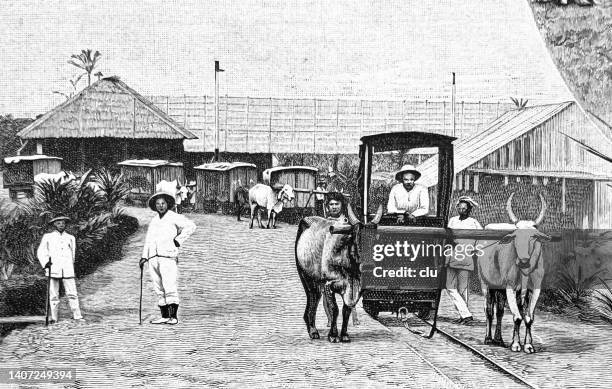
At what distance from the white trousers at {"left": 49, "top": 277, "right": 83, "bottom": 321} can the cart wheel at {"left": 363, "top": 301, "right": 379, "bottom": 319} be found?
206 centimetres

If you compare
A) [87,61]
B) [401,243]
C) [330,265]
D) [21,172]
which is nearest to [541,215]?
[401,243]

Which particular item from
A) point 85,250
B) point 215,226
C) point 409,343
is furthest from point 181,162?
point 409,343

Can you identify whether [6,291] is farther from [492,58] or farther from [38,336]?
[492,58]

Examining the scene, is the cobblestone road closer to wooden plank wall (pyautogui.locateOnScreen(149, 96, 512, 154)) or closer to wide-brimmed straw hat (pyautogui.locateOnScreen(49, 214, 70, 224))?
wide-brimmed straw hat (pyautogui.locateOnScreen(49, 214, 70, 224))

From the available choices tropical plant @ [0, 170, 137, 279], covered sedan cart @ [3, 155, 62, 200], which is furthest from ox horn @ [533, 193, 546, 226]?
covered sedan cart @ [3, 155, 62, 200]

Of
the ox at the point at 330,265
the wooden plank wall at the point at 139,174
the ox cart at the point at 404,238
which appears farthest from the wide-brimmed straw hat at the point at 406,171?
the wooden plank wall at the point at 139,174

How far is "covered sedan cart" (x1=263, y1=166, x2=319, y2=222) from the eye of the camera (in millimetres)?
6707

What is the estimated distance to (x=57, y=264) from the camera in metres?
6.12

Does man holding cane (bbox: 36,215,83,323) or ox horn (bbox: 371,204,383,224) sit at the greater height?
ox horn (bbox: 371,204,383,224)

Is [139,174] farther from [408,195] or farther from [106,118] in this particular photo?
[408,195]

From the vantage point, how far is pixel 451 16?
671 cm

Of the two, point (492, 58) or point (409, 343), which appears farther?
point (492, 58)

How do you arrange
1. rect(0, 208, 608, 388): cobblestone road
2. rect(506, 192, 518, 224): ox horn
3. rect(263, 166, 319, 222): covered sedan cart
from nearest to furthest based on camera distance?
rect(0, 208, 608, 388): cobblestone road < rect(506, 192, 518, 224): ox horn < rect(263, 166, 319, 222): covered sedan cart

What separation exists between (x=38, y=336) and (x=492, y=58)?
3.95 meters
